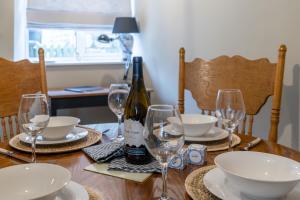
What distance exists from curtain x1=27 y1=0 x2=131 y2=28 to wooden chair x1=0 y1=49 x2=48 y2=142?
4.94ft

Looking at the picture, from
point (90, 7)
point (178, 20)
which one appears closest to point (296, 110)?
point (178, 20)

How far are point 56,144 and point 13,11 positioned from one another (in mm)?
2191

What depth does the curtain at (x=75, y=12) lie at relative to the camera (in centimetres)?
302

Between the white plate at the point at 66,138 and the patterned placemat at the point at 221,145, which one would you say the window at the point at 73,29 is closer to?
the white plate at the point at 66,138

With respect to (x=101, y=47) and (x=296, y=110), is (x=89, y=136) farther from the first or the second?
(x=101, y=47)

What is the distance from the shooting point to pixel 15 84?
5.21 feet

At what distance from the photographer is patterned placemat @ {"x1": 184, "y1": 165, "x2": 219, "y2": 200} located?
0.68 m

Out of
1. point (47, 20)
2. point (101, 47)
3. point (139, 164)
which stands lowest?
point (139, 164)

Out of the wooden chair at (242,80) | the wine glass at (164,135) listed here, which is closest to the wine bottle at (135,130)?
the wine glass at (164,135)

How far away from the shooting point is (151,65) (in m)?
3.29

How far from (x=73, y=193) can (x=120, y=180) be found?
16 cm

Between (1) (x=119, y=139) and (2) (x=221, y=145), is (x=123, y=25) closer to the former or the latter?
(1) (x=119, y=139)

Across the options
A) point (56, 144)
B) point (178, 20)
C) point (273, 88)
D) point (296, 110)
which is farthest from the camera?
point (178, 20)

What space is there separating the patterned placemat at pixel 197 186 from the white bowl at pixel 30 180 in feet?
0.85
